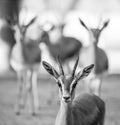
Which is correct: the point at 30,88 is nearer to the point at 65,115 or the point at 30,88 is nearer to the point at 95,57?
the point at 95,57

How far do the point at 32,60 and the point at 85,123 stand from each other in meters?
1.42

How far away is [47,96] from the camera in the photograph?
450cm

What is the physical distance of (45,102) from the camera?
416 centimetres

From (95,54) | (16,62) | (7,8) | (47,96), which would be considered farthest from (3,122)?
(7,8)

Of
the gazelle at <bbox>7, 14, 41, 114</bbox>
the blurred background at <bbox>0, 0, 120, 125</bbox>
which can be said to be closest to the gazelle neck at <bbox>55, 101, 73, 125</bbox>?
the gazelle at <bbox>7, 14, 41, 114</bbox>

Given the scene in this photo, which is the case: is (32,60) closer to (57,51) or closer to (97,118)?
(57,51)

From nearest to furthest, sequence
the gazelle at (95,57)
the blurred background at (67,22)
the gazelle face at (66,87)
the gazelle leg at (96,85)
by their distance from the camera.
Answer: the gazelle face at (66,87)
the gazelle at (95,57)
the gazelle leg at (96,85)
the blurred background at (67,22)

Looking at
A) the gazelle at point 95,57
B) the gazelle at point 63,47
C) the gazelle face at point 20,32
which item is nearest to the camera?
the gazelle at point 95,57

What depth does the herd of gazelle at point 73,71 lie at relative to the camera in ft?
7.40

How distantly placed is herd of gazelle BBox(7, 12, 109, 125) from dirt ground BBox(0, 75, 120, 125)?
12cm

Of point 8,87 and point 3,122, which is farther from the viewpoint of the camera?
point 8,87

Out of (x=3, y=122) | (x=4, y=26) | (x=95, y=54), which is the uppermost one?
(x=4, y=26)

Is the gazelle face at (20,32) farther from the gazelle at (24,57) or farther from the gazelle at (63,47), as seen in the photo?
the gazelle at (63,47)

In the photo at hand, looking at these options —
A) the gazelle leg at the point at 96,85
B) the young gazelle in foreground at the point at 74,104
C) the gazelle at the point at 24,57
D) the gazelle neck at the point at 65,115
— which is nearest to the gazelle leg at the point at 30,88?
the gazelle at the point at 24,57
